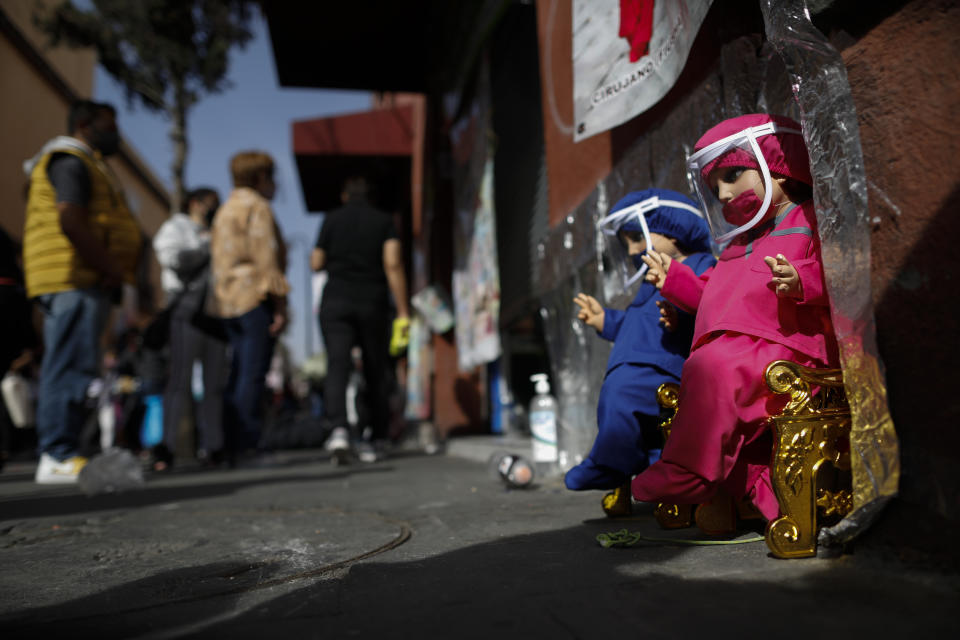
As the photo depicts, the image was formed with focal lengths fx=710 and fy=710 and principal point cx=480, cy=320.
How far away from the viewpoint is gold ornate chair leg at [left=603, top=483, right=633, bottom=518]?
2.09m

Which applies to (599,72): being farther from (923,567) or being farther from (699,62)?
(923,567)

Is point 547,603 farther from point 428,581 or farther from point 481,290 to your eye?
point 481,290

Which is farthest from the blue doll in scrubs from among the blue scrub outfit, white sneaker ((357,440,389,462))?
white sneaker ((357,440,389,462))

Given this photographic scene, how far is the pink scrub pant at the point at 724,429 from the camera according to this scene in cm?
156

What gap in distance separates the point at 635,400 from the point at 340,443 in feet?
10.2

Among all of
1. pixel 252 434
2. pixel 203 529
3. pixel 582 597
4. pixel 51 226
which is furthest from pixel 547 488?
pixel 51 226

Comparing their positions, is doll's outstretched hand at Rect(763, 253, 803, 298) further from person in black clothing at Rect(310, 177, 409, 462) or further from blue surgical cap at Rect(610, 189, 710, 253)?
person in black clothing at Rect(310, 177, 409, 462)

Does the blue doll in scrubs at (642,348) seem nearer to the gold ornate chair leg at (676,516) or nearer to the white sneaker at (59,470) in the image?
the gold ornate chair leg at (676,516)

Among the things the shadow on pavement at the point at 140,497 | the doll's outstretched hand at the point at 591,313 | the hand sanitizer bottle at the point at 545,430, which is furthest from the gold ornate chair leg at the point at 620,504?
the shadow on pavement at the point at 140,497

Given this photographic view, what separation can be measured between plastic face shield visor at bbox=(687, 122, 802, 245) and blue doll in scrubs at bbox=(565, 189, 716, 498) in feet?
1.07

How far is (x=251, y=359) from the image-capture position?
4.76 meters

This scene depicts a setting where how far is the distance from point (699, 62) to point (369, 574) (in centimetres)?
186

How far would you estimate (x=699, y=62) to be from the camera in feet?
7.59

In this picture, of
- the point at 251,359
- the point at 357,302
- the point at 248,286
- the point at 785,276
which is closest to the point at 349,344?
the point at 357,302
